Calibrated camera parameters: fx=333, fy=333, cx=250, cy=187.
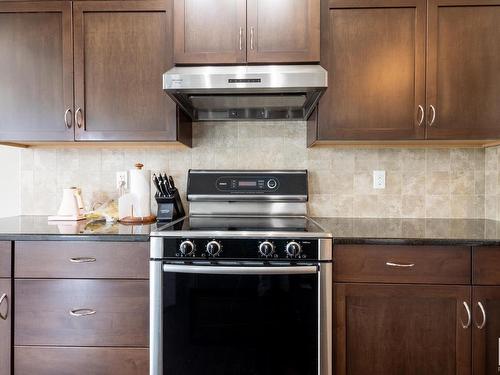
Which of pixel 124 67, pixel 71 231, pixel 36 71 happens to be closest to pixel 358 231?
pixel 71 231

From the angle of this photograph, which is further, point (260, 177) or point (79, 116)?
point (260, 177)

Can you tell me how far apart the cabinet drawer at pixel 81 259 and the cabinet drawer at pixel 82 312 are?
0.11ft

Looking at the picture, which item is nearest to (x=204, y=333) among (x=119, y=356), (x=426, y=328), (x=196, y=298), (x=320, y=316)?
(x=196, y=298)

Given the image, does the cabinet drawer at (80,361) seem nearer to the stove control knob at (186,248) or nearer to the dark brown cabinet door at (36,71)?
the stove control knob at (186,248)

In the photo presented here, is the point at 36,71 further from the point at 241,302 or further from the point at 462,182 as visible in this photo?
the point at 462,182

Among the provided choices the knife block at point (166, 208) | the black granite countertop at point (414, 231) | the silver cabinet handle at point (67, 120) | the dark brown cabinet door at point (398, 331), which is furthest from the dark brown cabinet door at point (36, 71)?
the dark brown cabinet door at point (398, 331)

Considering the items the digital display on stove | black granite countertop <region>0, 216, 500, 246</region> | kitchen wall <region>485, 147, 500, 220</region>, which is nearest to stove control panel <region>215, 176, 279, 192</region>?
the digital display on stove

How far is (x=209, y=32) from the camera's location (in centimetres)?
164

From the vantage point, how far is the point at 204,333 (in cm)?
140

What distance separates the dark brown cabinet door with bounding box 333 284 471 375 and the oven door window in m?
0.14

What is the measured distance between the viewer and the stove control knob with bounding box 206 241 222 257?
136 centimetres

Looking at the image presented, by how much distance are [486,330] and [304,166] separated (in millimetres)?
1146

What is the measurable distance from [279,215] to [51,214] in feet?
4.58

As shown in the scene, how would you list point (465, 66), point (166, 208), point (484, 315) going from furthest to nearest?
point (166, 208), point (465, 66), point (484, 315)
